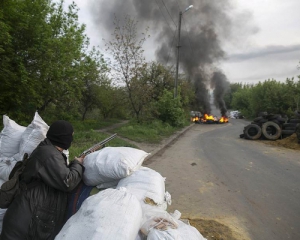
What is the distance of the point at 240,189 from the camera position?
509 cm

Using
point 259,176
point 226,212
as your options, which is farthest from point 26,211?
point 259,176

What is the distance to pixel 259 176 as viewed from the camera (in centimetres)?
609

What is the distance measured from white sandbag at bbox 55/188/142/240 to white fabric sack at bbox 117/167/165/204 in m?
0.55

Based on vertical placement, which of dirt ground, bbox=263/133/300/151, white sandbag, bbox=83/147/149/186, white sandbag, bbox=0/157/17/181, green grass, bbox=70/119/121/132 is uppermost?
white sandbag, bbox=83/147/149/186

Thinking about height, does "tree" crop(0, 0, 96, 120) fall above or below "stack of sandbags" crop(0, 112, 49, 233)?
above

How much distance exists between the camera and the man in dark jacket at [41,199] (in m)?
1.98

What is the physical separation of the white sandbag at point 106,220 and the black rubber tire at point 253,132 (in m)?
12.0

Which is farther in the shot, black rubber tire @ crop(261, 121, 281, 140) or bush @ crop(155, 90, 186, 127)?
bush @ crop(155, 90, 186, 127)

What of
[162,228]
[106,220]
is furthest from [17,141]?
[162,228]

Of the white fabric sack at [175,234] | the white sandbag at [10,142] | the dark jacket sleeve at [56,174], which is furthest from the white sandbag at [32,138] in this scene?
the white fabric sack at [175,234]

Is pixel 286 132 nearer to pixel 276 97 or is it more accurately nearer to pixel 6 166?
pixel 6 166

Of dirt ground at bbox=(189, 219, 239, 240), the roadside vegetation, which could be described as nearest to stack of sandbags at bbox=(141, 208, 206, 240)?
dirt ground at bbox=(189, 219, 239, 240)

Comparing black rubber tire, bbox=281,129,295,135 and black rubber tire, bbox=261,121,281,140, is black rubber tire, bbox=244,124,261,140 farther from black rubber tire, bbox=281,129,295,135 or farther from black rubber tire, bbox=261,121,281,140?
black rubber tire, bbox=281,129,295,135

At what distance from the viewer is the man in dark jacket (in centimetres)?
198
